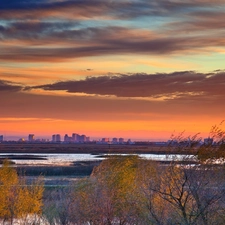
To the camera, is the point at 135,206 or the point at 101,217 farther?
the point at 101,217

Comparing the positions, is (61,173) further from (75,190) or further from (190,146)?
(190,146)

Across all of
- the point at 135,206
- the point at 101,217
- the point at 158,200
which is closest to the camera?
the point at 158,200

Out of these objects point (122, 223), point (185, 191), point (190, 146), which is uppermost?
point (190, 146)

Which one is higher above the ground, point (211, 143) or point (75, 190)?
point (211, 143)

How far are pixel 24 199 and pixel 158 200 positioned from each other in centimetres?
2260

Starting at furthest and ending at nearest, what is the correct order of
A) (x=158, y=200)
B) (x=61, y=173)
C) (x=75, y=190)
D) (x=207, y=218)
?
(x=61, y=173), (x=75, y=190), (x=158, y=200), (x=207, y=218)

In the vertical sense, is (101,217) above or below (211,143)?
below

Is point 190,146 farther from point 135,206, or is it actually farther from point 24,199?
point 24,199

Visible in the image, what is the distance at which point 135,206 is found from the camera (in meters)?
44.7

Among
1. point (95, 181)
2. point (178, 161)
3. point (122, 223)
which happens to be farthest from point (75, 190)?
point (178, 161)

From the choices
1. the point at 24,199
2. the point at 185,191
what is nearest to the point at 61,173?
the point at 24,199

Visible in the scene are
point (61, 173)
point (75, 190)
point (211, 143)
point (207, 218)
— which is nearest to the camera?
point (207, 218)

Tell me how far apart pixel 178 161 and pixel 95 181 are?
47.3ft

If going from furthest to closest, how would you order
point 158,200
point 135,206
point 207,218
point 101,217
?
point 101,217
point 135,206
point 158,200
point 207,218
